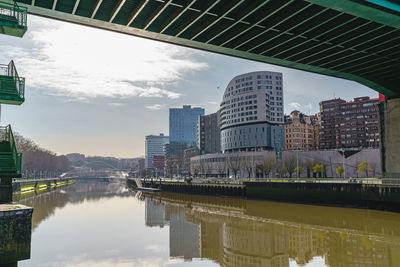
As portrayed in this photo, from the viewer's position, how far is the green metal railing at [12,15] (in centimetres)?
1870

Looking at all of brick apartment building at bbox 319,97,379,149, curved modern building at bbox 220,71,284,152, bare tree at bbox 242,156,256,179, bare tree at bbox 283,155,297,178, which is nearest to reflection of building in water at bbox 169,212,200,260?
bare tree at bbox 283,155,297,178

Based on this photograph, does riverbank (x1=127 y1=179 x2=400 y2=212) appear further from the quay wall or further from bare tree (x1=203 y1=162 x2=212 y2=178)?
bare tree (x1=203 y1=162 x2=212 y2=178)

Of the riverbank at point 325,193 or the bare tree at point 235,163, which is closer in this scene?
the riverbank at point 325,193

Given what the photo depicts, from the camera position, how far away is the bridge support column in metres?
43.3

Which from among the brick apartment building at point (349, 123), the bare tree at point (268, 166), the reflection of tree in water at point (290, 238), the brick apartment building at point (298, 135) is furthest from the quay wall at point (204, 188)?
the brick apartment building at point (349, 123)

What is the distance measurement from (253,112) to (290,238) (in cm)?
10890

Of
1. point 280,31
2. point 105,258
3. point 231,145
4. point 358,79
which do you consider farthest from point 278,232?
point 231,145

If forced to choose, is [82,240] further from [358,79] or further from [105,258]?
[358,79]

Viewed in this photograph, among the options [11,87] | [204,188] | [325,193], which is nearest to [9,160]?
[11,87]

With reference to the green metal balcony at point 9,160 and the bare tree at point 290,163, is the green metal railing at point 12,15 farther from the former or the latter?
the bare tree at point 290,163

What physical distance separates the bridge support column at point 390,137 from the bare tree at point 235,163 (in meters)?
66.4

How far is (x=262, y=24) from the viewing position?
2592cm

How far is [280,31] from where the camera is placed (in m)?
27.0

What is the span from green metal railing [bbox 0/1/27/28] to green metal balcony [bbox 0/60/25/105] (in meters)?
2.41
